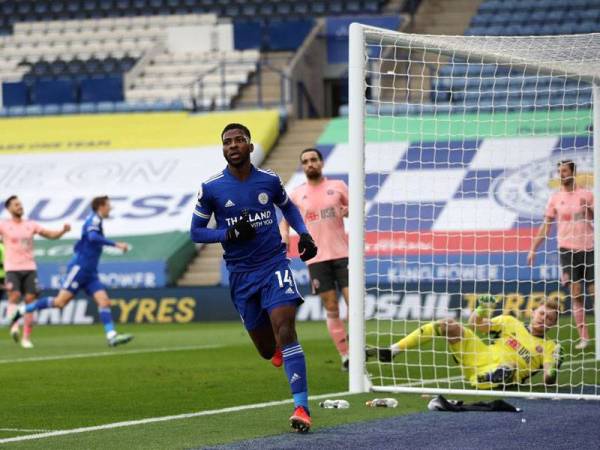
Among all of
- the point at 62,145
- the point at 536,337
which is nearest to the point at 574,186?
the point at 536,337

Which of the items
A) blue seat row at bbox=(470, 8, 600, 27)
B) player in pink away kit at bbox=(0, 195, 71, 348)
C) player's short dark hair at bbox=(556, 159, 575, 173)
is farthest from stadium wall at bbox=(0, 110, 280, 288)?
player's short dark hair at bbox=(556, 159, 575, 173)

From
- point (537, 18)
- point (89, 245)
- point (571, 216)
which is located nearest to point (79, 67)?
point (537, 18)

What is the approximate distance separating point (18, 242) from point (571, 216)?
7.41 meters

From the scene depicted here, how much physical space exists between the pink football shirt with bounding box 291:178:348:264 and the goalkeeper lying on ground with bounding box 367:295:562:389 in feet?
7.00

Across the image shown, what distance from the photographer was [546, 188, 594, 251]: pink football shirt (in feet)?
50.0

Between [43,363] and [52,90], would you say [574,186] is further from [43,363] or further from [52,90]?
[52,90]

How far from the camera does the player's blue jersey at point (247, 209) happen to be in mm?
8328

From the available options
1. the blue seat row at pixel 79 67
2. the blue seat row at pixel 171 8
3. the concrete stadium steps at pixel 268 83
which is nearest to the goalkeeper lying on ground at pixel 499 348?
the concrete stadium steps at pixel 268 83

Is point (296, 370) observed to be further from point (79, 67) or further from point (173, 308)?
point (79, 67)

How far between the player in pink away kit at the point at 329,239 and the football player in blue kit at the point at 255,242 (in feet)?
13.6

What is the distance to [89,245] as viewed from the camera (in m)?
16.5

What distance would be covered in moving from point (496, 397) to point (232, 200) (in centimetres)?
322

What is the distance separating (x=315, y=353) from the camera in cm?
1488

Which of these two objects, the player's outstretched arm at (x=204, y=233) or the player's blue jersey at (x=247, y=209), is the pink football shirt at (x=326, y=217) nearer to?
the player's blue jersey at (x=247, y=209)
